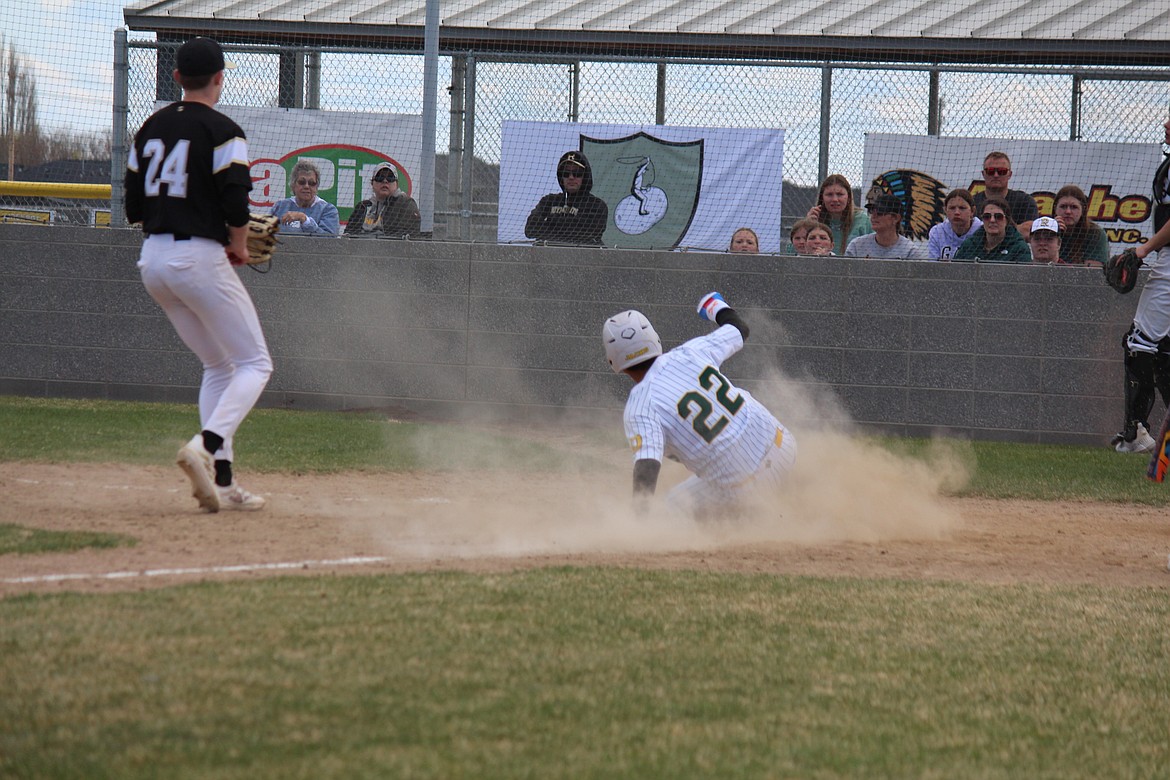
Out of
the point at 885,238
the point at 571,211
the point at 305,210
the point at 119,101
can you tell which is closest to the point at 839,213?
the point at 885,238

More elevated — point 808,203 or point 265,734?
point 808,203

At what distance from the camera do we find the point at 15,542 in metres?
5.25

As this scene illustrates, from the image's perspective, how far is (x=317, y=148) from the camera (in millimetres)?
12023

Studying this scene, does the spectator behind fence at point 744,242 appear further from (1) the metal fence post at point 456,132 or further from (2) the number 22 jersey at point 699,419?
(2) the number 22 jersey at point 699,419

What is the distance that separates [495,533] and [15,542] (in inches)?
86.1

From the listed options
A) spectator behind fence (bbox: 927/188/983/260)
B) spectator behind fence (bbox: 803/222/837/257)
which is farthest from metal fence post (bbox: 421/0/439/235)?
spectator behind fence (bbox: 927/188/983/260)

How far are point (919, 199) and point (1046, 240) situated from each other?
1.31 metres

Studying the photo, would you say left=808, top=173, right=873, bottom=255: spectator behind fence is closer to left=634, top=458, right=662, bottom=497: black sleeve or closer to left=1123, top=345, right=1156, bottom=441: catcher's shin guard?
left=1123, top=345, right=1156, bottom=441: catcher's shin guard

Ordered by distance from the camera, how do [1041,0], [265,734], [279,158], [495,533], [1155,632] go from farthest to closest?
[1041,0]
[279,158]
[495,533]
[1155,632]
[265,734]

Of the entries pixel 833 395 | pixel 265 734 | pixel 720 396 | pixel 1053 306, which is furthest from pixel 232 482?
pixel 1053 306

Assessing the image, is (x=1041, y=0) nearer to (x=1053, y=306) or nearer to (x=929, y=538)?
(x=1053, y=306)

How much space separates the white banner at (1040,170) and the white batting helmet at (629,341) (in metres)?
5.75

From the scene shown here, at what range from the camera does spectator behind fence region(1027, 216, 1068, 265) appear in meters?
10.8

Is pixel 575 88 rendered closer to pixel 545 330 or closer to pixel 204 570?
pixel 545 330
